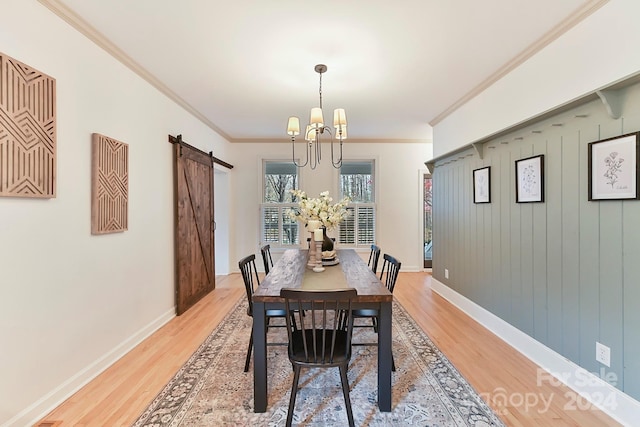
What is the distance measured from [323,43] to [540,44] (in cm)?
171

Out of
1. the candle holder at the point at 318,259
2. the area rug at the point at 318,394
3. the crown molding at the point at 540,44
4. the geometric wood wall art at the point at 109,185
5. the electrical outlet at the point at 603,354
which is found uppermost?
the crown molding at the point at 540,44

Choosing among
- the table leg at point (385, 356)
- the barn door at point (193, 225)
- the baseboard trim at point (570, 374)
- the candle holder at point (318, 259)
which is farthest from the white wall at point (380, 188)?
the table leg at point (385, 356)

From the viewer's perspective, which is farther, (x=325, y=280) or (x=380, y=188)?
(x=380, y=188)

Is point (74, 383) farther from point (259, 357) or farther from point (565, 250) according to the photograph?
point (565, 250)

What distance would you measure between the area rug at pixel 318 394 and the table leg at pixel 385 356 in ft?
0.26

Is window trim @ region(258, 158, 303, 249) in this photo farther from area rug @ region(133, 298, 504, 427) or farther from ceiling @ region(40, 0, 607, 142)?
area rug @ region(133, 298, 504, 427)

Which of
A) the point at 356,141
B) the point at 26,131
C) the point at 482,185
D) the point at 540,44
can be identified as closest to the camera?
the point at 26,131

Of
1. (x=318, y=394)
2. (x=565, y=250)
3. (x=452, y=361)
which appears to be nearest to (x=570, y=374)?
(x=452, y=361)

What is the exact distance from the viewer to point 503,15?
6.79 feet

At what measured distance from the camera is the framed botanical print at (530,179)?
8.03 feet

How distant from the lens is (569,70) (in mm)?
2137

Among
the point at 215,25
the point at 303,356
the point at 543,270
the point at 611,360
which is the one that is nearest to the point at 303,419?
the point at 303,356

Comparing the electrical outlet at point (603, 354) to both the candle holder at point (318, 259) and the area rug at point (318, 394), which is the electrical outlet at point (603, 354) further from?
the candle holder at point (318, 259)

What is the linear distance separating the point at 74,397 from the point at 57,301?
675mm
